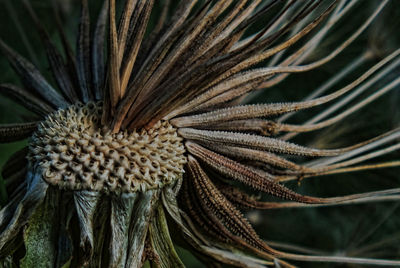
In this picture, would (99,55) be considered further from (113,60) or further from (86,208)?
(86,208)

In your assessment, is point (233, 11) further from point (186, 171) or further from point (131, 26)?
point (186, 171)

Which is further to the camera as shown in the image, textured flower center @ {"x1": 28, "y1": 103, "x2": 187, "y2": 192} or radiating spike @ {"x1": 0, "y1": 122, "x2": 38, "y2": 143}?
radiating spike @ {"x1": 0, "y1": 122, "x2": 38, "y2": 143}

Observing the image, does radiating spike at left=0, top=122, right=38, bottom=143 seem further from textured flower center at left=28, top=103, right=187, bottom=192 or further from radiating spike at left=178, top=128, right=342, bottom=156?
radiating spike at left=178, top=128, right=342, bottom=156

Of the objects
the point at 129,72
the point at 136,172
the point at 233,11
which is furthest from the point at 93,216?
the point at 233,11

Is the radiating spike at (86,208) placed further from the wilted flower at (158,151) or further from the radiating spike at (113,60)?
the radiating spike at (113,60)

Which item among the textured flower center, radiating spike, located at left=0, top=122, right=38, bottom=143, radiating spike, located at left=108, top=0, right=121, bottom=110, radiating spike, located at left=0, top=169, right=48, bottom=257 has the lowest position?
radiating spike, located at left=0, top=169, right=48, bottom=257

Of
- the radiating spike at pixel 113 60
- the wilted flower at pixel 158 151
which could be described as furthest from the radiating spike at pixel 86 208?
the radiating spike at pixel 113 60

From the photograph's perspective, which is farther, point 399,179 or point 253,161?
point 399,179

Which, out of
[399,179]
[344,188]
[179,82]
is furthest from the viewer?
[344,188]

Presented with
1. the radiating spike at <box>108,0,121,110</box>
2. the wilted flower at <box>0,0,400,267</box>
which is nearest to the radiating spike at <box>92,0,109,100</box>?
the wilted flower at <box>0,0,400,267</box>
